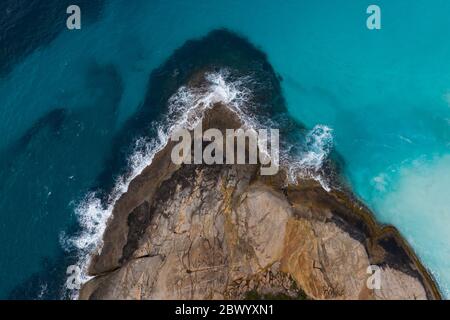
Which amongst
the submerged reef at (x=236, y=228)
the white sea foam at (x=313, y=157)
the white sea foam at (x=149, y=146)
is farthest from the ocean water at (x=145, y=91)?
the submerged reef at (x=236, y=228)

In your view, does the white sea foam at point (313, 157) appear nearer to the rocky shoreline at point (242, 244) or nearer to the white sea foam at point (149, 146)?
the rocky shoreline at point (242, 244)

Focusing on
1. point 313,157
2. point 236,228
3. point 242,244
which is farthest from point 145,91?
point 242,244

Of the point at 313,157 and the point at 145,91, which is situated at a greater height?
the point at 145,91

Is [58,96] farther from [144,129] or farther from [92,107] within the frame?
[144,129]

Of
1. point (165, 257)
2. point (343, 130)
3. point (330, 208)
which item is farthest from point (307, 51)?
point (165, 257)

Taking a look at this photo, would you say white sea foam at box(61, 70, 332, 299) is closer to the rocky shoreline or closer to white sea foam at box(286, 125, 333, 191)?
white sea foam at box(286, 125, 333, 191)

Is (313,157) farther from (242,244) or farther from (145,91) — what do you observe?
(145,91)
